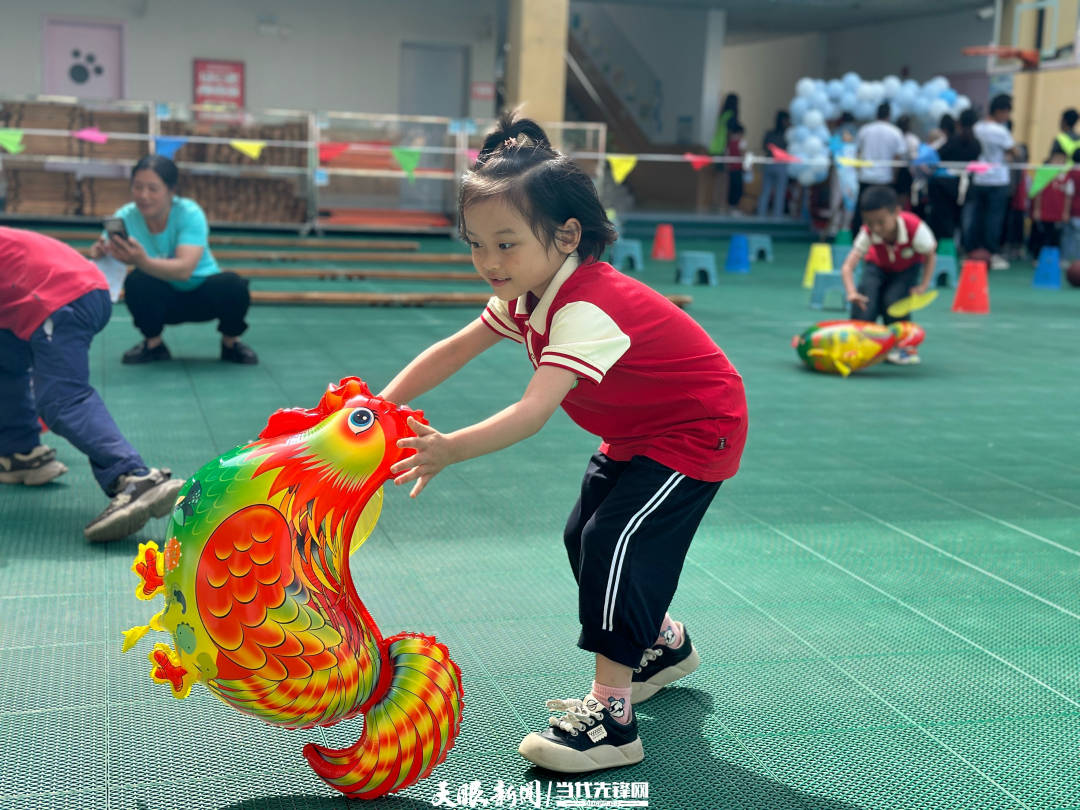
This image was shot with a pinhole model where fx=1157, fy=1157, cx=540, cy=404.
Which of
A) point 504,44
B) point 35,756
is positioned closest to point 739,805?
point 35,756

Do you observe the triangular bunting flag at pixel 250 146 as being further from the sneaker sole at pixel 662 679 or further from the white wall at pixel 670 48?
the sneaker sole at pixel 662 679

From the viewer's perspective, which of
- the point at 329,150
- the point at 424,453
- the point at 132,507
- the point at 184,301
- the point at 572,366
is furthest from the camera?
the point at 329,150

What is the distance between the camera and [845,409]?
608cm

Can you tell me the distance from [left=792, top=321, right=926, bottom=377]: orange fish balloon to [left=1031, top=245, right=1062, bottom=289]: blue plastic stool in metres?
7.12

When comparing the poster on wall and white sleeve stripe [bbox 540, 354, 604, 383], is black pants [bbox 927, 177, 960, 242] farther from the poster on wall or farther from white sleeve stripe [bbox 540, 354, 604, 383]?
white sleeve stripe [bbox 540, 354, 604, 383]

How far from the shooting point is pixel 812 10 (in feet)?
69.3

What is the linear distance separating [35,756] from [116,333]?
570 cm

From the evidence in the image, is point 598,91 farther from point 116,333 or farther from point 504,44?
point 116,333

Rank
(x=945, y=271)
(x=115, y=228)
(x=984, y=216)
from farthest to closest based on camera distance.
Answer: (x=984, y=216) → (x=945, y=271) → (x=115, y=228)

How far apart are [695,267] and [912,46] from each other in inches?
505

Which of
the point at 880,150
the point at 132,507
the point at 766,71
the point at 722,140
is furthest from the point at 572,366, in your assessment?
the point at 766,71

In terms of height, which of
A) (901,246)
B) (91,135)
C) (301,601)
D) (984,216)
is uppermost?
(91,135)

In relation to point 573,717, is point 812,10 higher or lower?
higher

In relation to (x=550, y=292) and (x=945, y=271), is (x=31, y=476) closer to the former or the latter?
(x=550, y=292)
